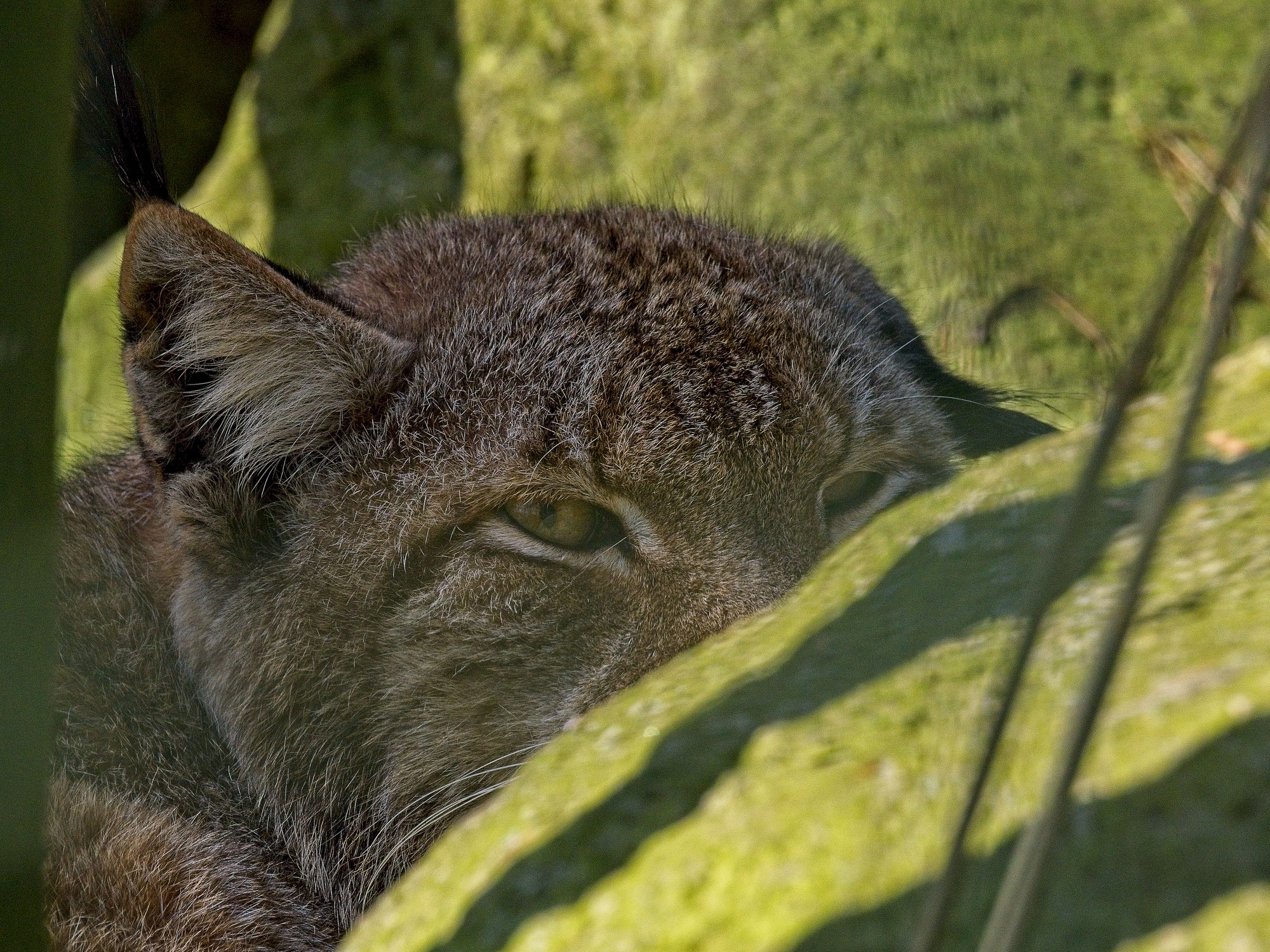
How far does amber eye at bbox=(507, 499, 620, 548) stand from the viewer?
9.93 ft

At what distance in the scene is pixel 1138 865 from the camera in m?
1.18

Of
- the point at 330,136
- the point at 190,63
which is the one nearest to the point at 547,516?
the point at 330,136

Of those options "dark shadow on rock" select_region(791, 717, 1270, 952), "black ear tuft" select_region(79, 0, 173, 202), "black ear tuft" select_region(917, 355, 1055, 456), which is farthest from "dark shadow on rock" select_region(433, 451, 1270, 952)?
"black ear tuft" select_region(917, 355, 1055, 456)

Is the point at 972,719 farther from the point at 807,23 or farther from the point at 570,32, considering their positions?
the point at 570,32

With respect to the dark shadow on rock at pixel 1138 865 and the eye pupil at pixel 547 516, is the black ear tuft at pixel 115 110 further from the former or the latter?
the dark shadow on rock at pixel 1138 865

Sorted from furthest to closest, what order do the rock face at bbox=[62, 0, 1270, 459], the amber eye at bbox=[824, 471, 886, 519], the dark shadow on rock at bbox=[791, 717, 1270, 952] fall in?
the rock face at bbox=[62, 0, 1270, 459]
the amber eye at bbox=[824, 471, 886, 519]
the dark shadow on rock at bbox=[791, 717, 1270, 952]

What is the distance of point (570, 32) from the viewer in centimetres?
623

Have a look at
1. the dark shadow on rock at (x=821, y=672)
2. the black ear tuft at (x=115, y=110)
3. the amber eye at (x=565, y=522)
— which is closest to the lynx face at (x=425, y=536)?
the amber eye at (x=565, y=522)

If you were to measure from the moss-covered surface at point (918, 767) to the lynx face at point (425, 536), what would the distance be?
108cm

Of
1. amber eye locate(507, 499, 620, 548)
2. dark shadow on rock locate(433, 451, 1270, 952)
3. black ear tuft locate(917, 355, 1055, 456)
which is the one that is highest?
dark shadow on rock locate(433, 451, 1270, 952)

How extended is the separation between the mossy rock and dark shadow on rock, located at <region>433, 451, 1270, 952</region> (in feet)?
16.7

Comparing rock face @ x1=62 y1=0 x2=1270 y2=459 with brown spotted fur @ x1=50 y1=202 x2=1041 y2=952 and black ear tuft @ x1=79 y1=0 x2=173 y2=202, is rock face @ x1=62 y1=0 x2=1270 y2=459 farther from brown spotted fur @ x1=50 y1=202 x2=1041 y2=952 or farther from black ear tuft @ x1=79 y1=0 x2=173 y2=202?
black ear tuft @ x1=79 y1=0 x2=173 y2=202

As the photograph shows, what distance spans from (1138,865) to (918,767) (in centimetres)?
26

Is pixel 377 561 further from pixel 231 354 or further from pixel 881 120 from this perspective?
pixel 881 120
